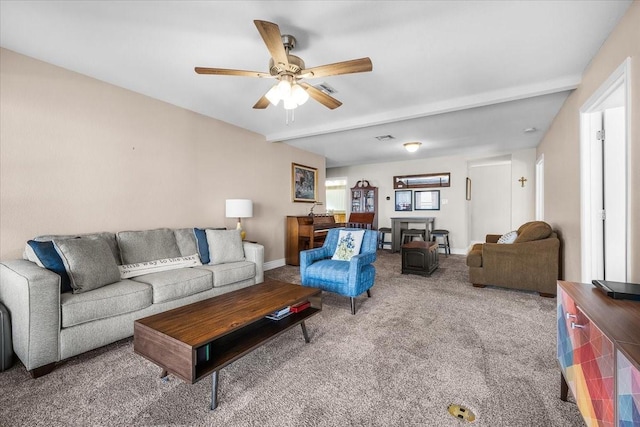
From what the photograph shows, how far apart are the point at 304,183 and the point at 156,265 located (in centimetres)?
362

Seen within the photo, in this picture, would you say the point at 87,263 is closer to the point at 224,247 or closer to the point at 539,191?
the point at 224,247

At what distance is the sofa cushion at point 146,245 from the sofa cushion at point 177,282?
0.29m

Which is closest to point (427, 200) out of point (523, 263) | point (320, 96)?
point (523, 263)

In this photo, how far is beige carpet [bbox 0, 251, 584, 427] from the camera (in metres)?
1.47

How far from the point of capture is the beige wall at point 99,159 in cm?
245

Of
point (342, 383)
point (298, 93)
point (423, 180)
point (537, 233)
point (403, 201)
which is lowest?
point (342, 383)

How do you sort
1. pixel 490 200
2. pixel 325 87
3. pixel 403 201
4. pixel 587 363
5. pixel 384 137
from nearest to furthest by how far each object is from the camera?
pixel 587 363, pixel 325 87, pixel 384 137, pixel 403 201, pixel 490 200

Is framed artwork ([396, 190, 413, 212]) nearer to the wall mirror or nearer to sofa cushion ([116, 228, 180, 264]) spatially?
the wall mirror

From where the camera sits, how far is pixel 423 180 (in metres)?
7.22

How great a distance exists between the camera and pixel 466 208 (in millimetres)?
6789

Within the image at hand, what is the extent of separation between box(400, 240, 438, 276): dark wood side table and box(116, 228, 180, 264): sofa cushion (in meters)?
3.43

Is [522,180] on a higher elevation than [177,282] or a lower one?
higher

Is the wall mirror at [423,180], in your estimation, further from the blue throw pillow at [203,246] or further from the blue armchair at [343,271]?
the blue throw pillow at [203,246]

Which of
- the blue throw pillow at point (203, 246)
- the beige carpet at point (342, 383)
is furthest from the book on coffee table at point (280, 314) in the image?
the blue throw pillow at point (203, 246)
